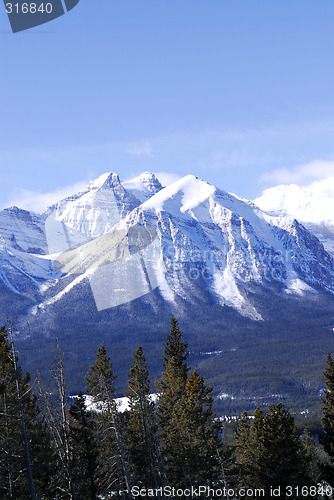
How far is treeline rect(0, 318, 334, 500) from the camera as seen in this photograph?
111ft

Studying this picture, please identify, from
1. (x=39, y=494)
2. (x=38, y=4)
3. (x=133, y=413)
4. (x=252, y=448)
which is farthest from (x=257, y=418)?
(x=38, y=4)

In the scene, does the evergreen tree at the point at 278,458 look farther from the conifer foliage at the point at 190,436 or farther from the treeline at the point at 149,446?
the conifer foliage at the point at 190,436

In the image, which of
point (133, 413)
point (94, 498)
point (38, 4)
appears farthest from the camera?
point (133, 413)

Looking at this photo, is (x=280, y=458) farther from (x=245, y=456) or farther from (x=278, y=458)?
(x=245, y=456)

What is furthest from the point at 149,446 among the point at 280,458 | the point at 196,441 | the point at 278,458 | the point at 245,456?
the point at 245,456

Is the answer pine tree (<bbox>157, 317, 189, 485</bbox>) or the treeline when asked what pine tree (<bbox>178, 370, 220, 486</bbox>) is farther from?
pine tree (<bbox>157, 317, 189, 485</bbox>)

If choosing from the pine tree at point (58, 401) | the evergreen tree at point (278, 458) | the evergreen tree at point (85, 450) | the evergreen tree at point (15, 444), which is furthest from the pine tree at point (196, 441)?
the pine tree at point (58, 401)

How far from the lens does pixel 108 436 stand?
136 ft

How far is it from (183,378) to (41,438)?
56.3 feet

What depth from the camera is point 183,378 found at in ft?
170

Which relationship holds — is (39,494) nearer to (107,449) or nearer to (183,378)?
(107,449)

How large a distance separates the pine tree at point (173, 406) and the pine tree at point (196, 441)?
1.52 feet

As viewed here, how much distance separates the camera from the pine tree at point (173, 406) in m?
44.7

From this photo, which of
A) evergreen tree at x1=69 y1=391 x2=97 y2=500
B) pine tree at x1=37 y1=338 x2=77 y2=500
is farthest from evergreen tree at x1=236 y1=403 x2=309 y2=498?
pine tree at x1=37 y1=338 x2=77 y2=500
